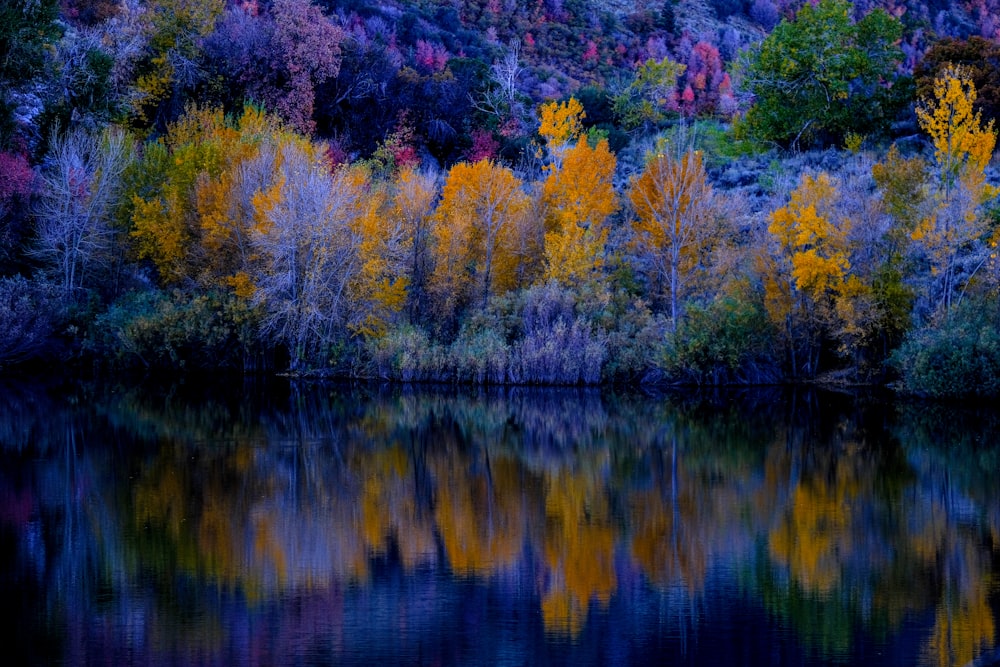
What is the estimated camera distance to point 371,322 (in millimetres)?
29391

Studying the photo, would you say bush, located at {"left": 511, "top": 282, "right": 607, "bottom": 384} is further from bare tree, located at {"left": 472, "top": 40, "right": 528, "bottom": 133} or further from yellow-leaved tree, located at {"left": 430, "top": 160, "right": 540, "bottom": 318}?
bare tree, located at {"left": 472, "top": 40, "right": 528, "bottom": 133}

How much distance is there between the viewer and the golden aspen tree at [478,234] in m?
31.5

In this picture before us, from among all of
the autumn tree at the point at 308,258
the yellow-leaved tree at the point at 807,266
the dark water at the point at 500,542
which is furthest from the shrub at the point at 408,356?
the yellow-leaved tree at the point at 807,266

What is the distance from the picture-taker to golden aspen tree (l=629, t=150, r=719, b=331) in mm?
30328

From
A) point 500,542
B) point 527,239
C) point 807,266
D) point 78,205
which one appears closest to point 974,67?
point 807,266

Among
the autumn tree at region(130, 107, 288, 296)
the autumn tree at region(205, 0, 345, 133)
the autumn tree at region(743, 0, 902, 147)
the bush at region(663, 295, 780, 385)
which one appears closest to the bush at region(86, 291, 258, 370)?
the autumn tree at region(130, 107, 288, 296)

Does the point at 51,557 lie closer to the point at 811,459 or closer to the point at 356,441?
the point at 356,441

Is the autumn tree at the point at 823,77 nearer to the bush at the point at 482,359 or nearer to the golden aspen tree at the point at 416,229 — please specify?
the golden aspen tree at the point at 416,229

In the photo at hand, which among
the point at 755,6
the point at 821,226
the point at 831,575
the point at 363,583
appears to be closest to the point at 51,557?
the point at 363,583

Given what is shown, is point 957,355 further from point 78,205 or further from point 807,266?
point 78,205

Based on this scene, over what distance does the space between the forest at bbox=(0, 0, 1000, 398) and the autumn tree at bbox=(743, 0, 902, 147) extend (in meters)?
0.10

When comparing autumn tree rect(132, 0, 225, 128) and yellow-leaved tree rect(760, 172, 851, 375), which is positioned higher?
autumn tree rect(132, 0, 225, 128)

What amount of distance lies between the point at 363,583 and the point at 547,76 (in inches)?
2178

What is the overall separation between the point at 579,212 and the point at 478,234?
328 centimetres
